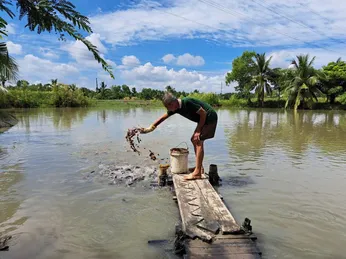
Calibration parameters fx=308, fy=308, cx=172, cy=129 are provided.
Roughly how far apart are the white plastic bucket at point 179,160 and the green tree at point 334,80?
118 ft

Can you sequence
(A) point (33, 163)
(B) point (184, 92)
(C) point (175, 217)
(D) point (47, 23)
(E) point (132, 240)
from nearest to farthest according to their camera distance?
1. (D) point (47, 23)
2. (E) point (132, 240)
3. (C) point (175, 217)
4. (A) point (33, 163)
5. (B) point (184, 92)

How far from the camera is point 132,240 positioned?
4074mm

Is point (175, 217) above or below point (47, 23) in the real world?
below

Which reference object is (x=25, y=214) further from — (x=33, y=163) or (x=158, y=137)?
(x=158, y=137)

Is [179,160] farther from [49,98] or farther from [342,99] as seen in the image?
[49,98]

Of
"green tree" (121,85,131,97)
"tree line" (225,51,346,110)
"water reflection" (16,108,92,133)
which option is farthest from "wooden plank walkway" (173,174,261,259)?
"green tree" (121,85,131,97)

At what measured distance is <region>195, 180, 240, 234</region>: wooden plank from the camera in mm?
3625

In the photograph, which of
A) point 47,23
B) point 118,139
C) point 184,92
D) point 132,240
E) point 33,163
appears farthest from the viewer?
point 184,92

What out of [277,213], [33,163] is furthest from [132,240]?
[33,163]

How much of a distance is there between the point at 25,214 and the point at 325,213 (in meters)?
4.81

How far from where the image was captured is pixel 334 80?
38406 mm

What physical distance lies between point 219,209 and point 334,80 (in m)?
40.0

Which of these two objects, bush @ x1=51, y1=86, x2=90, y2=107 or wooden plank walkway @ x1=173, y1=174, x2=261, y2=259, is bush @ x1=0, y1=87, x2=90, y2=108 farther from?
wooden plank walkway @ x1=173, y1=174, x2=261, y2=259

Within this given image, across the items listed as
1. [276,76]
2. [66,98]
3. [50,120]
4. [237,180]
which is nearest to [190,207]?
[237,180]
